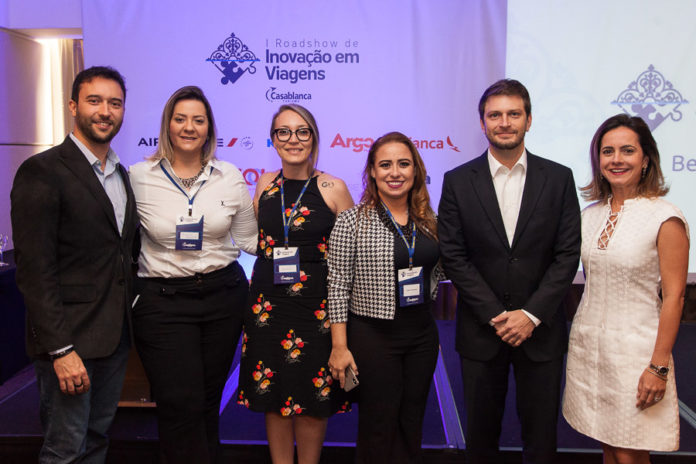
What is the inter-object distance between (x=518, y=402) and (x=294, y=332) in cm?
94

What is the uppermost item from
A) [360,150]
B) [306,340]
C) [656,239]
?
[360,150]

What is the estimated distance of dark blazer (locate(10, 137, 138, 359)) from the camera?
5.40ft

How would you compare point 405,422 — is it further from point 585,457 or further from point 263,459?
point 585,457

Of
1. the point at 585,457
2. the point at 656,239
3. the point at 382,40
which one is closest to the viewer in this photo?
the point at 656,239

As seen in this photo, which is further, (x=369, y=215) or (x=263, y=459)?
(x=263, y=459)

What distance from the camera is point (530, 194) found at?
6.30 feet

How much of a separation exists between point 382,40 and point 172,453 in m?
3.01

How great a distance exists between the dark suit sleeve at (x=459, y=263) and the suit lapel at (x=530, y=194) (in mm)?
191

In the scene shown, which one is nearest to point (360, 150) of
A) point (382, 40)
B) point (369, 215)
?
point (382, 40)

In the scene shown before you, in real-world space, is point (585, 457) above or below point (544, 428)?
below

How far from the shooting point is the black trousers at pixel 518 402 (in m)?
1.94

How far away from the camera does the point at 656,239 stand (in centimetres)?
177

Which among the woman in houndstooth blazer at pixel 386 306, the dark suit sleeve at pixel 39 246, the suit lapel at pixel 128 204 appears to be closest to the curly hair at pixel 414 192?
the woman in houndstooth blazer at pixel 386 306

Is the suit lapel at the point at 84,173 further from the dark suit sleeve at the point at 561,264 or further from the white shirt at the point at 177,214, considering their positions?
the dark suit sleeve at the point at 561,264
